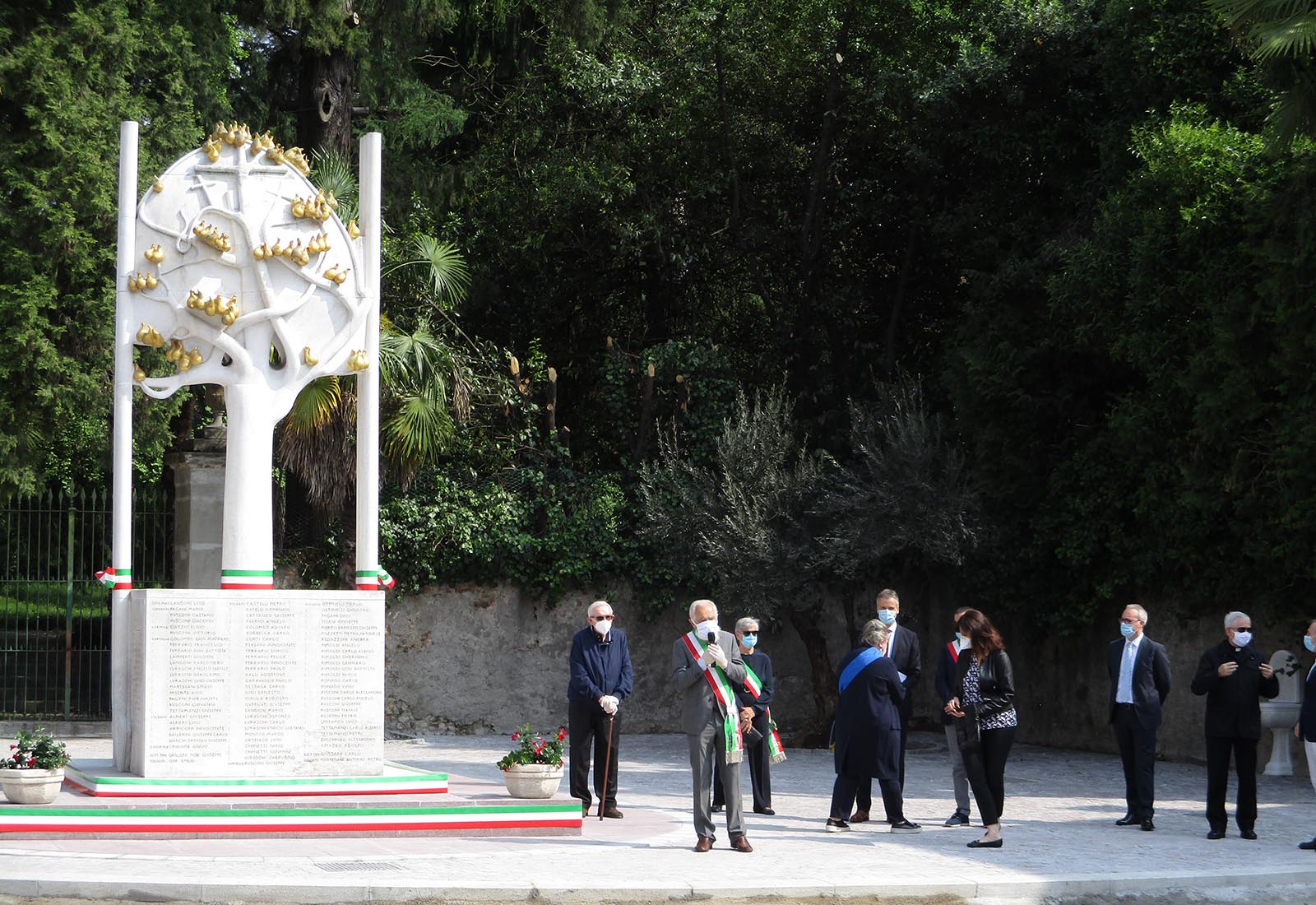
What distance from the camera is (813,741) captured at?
819 inches

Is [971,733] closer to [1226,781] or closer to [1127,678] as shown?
[1127,678]

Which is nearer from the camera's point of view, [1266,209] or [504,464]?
[1266,209]

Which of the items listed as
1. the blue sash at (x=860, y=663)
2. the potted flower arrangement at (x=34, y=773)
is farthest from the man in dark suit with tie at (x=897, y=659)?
the potted flower arrangement at (x=34, y=773)

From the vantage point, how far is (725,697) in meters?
10.8

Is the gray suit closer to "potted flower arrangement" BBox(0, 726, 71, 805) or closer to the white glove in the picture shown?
the white glove

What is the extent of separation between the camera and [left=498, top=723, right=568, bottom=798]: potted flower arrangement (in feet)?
40.2

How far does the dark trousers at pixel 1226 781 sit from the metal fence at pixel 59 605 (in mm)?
12760

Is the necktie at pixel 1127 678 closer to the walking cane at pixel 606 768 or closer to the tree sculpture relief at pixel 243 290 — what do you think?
the walking cane at pixel 606 768

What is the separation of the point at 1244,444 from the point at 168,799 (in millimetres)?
11513

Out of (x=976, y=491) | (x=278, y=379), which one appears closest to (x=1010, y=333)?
(x=976, y=491)

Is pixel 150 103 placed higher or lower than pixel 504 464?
higher

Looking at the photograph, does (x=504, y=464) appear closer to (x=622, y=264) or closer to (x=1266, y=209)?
(x=622, y=264)

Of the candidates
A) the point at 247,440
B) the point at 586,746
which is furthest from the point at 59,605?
the point at 586,746

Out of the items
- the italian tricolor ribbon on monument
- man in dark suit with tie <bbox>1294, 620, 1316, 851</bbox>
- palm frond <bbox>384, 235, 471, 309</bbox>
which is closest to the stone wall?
palm frond <bbox>384, 235, 471, 309</bbox>
